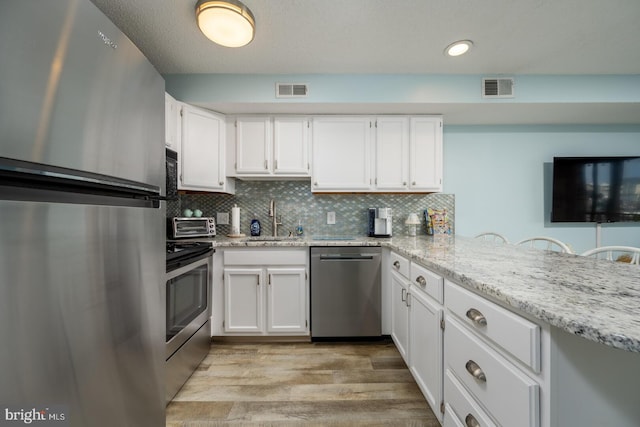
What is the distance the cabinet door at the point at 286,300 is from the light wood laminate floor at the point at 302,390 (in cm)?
19

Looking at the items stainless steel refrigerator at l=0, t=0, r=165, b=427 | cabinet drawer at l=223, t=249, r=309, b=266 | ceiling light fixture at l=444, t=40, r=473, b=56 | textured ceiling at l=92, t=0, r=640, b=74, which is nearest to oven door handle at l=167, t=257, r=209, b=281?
cabinet drawer at l=223, t=249, r=309, b=266

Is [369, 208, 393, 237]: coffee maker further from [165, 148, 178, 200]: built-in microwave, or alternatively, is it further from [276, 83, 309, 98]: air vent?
[165, 148, 178, 200]: built-in microwave

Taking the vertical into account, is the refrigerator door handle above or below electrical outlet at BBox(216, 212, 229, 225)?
above

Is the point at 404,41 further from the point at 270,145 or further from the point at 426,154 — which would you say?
the point at 270,145

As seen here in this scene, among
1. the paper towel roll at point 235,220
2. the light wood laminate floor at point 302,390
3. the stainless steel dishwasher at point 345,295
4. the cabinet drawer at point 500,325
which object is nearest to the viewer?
the cabinet drawer at point 500,325

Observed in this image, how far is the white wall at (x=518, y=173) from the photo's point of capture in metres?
2.83

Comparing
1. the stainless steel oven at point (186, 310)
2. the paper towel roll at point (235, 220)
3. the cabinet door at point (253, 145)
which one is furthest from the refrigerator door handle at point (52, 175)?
the paper towel roll at point (235, 220)

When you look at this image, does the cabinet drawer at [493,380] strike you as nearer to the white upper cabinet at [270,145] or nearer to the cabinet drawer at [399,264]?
the cabinet drawer at [399,264]

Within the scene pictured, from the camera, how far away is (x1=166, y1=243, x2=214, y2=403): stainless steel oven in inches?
59.3

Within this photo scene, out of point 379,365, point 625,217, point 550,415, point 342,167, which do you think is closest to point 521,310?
point 550,415

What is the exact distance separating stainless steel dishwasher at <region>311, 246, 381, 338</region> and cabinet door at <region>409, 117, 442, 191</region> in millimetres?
964

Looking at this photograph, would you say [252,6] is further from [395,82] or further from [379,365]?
[379,365]

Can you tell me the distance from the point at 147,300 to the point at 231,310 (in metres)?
1.32

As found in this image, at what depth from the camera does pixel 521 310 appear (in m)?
0.70
